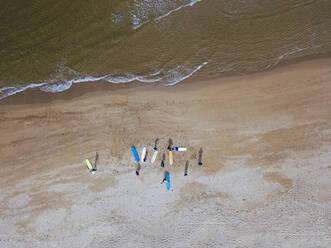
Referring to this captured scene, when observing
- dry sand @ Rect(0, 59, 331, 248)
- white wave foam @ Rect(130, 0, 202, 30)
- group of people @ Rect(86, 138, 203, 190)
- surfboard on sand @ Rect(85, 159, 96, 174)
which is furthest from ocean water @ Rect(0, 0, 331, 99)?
surfboard on sand @ Rect(85, 159, 96, 174)

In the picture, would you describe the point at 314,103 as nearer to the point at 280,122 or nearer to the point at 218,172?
the point at 280,122

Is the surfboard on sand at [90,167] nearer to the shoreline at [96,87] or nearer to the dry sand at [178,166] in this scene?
the dry sand at [178,166]

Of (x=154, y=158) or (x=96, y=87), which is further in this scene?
(x=154, y=158)

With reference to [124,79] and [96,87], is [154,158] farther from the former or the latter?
[96,87]

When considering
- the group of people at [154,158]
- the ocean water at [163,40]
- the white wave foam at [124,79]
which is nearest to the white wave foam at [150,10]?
the ocean water at [163,40]

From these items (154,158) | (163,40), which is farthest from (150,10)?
(154,158)
